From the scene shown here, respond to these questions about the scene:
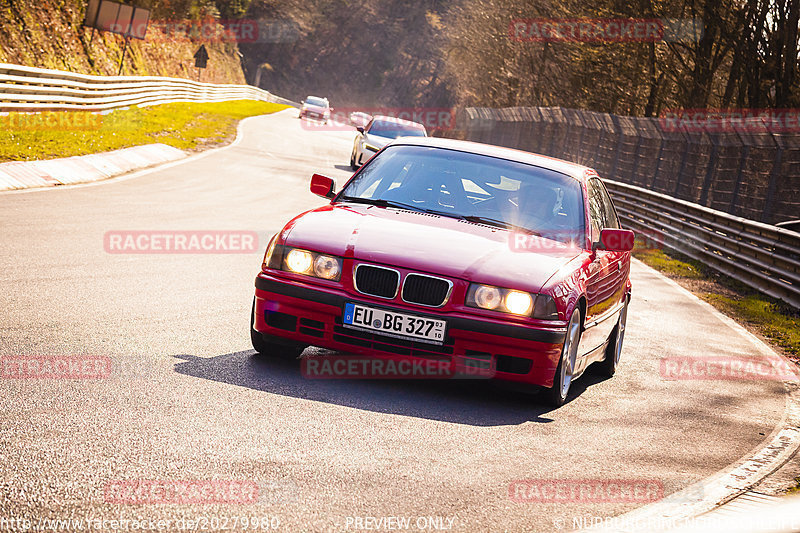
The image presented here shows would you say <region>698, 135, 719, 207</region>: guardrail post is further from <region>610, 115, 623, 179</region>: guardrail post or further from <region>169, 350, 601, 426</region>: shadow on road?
<region>169, 350, 601, 426</region>: shadow on road

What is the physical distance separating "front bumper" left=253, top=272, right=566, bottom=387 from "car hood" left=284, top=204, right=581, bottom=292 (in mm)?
254

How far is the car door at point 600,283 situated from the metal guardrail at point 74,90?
1755 cm

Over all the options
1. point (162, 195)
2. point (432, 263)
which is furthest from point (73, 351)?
point (162, 195)

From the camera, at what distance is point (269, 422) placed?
210 inches

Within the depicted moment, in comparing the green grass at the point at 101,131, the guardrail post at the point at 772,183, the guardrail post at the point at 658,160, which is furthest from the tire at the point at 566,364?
the guardrail post at the point at 658,160

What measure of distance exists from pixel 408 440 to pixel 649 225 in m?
19.3

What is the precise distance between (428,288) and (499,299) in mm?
427

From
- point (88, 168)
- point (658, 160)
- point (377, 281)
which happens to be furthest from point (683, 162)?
point (377, 281)

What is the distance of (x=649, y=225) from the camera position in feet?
78.0

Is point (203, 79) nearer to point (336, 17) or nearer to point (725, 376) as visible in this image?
point (336, 17)

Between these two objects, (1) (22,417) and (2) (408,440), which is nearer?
(1) (22,417)

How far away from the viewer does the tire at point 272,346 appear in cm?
676

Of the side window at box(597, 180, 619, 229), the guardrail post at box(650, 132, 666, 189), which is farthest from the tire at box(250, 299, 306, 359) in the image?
the guardrail post at box(650, 132, 666, 189)

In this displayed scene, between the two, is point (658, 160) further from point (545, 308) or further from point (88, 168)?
point (545, 308)
